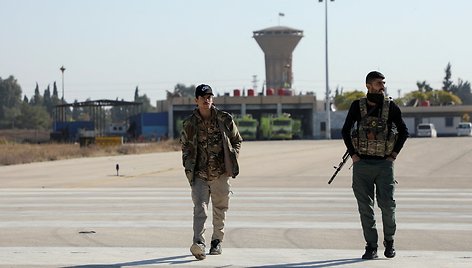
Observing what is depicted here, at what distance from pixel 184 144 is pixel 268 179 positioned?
15040 millimetres

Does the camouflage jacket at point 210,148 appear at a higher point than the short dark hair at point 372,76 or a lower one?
lower

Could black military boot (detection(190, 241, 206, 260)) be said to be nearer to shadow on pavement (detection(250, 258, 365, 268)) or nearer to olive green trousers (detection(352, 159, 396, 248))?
shadow on pavement (detection(250, 258, 365, 268))

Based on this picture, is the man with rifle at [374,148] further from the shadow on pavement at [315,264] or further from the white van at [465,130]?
the white van at [465,130]

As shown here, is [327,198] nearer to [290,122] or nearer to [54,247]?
[54,247]

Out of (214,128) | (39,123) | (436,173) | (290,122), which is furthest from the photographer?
(39,123)

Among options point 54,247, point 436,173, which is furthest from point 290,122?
point 54,247

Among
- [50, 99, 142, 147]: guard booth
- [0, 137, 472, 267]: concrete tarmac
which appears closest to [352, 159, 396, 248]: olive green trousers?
[0, 137, 472, 267]: concrete tarmac

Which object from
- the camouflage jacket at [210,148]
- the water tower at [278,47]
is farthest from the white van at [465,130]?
the camouflage jacket at [210,148]

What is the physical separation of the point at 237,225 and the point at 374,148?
141 inches

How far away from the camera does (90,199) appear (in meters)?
18.2

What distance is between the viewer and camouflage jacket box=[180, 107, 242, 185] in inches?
410

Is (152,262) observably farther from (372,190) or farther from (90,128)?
(90,128)

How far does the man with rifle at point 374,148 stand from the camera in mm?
10055

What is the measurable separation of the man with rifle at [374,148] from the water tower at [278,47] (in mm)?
169806
